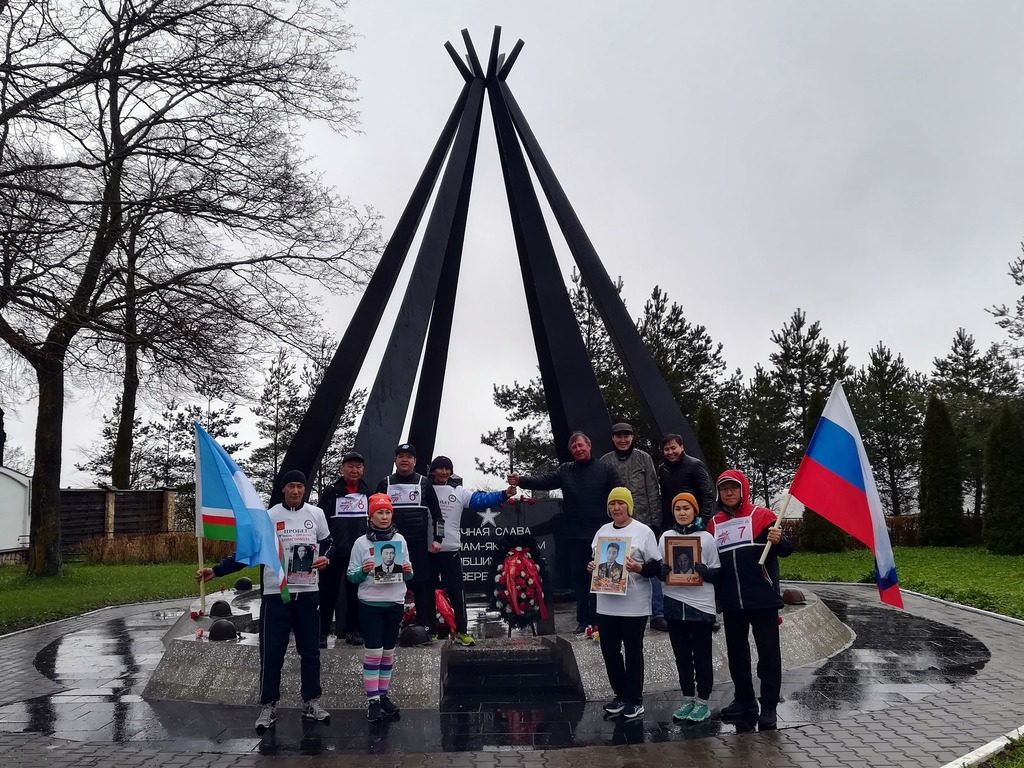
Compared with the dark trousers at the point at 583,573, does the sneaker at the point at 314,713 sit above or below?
below

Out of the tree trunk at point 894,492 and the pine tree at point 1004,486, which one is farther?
the tree trunk at point 894,492

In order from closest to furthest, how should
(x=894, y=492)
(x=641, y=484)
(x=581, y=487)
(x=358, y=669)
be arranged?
(x=358, y=669) < (x=581, y=487) < (x=641, y=484) < (x=894, y=492)

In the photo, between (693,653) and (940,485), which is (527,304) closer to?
(693,653)

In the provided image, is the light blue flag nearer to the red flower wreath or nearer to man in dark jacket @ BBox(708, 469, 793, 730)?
the red flower wreath

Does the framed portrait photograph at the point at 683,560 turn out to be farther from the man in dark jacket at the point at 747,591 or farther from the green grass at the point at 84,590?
the green grass at the point at 84,590

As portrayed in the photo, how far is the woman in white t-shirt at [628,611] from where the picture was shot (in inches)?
224

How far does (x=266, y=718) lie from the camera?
5770mm

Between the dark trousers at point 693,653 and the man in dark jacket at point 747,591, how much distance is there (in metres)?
0.17

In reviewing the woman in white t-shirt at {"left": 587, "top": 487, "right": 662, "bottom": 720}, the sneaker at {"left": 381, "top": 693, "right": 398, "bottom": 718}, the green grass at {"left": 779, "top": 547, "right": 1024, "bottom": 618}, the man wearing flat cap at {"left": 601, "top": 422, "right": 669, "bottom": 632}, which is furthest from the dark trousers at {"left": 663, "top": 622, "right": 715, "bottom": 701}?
the green grass at {"left": 779, "top": 547, "right": 1024, "bottom": 618}

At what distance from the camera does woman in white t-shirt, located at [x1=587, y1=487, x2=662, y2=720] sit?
5.70 meters

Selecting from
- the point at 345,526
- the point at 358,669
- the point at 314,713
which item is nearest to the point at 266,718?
the point at 314,713

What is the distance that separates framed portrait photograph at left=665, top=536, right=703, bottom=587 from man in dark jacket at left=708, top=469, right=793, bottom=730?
17 cm

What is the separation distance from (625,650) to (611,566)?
57cm

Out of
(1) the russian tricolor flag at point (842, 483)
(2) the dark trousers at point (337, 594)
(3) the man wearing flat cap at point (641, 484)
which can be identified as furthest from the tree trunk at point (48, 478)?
(1) the russian tricolor flag at point (842, 483)
